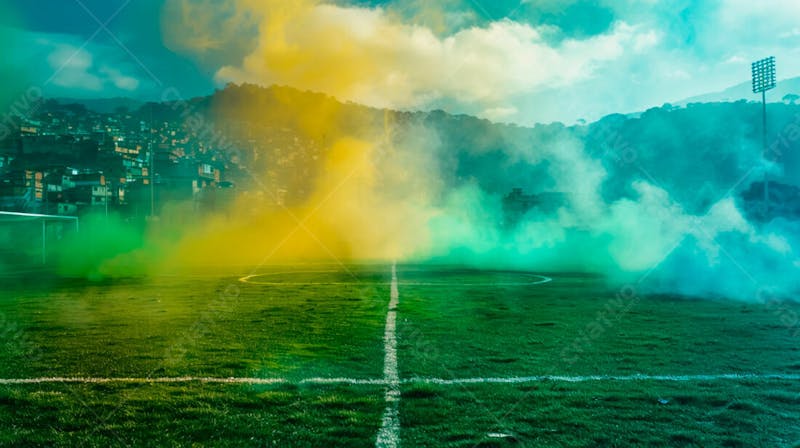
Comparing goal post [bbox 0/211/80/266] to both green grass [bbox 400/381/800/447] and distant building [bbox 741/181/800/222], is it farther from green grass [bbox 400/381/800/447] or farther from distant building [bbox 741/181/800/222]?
green grass [bbox 400/381/800/447]

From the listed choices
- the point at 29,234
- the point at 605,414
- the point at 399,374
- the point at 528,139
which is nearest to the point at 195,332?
the point at 399,374

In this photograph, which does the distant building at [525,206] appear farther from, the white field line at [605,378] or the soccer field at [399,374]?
the white field line at [605,378]

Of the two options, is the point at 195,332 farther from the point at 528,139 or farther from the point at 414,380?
the point at 528,139

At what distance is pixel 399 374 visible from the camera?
5957 millimetres

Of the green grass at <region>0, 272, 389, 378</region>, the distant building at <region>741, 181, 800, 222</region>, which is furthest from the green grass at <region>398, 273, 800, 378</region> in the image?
the distant building at <region>741, 181, 800, 222</region>

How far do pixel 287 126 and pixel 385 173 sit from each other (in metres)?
81.4

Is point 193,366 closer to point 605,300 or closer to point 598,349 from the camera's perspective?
point 598,349

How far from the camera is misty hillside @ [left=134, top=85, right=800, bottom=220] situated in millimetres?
100688

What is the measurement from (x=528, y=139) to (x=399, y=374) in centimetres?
15721

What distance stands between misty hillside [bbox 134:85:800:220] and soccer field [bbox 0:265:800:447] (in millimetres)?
70847

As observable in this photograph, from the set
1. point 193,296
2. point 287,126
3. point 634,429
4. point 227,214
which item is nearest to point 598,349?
point 634,429

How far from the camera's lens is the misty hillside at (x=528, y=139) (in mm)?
100688

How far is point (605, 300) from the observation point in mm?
13039

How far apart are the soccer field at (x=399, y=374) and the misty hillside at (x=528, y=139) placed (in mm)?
70847
